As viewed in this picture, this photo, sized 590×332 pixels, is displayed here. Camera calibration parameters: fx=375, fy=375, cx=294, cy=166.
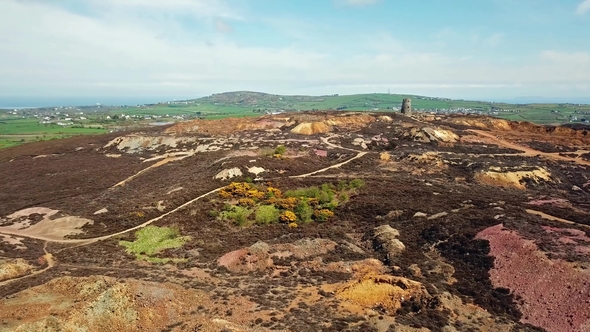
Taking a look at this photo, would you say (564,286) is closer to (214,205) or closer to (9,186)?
(214,205)

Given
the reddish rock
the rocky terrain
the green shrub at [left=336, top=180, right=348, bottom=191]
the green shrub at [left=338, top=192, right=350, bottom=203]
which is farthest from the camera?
the green shrub at [left=336, top=180, right=348, bottom=191]

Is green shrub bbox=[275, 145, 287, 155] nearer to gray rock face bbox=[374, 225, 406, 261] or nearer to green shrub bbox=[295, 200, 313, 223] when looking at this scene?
green shrub bbox=[295, 200, 313, 223]

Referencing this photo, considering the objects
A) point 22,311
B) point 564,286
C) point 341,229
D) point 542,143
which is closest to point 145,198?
point 341,229

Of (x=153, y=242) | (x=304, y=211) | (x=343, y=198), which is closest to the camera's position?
(x=153, y=242)

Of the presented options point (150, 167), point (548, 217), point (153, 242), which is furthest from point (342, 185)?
point (150, 167)

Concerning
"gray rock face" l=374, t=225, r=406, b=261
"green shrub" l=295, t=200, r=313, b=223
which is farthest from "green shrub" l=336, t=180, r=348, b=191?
"gray rock face" l=374, t=225, r=406, b=261

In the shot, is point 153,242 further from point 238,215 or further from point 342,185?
point 342,185
